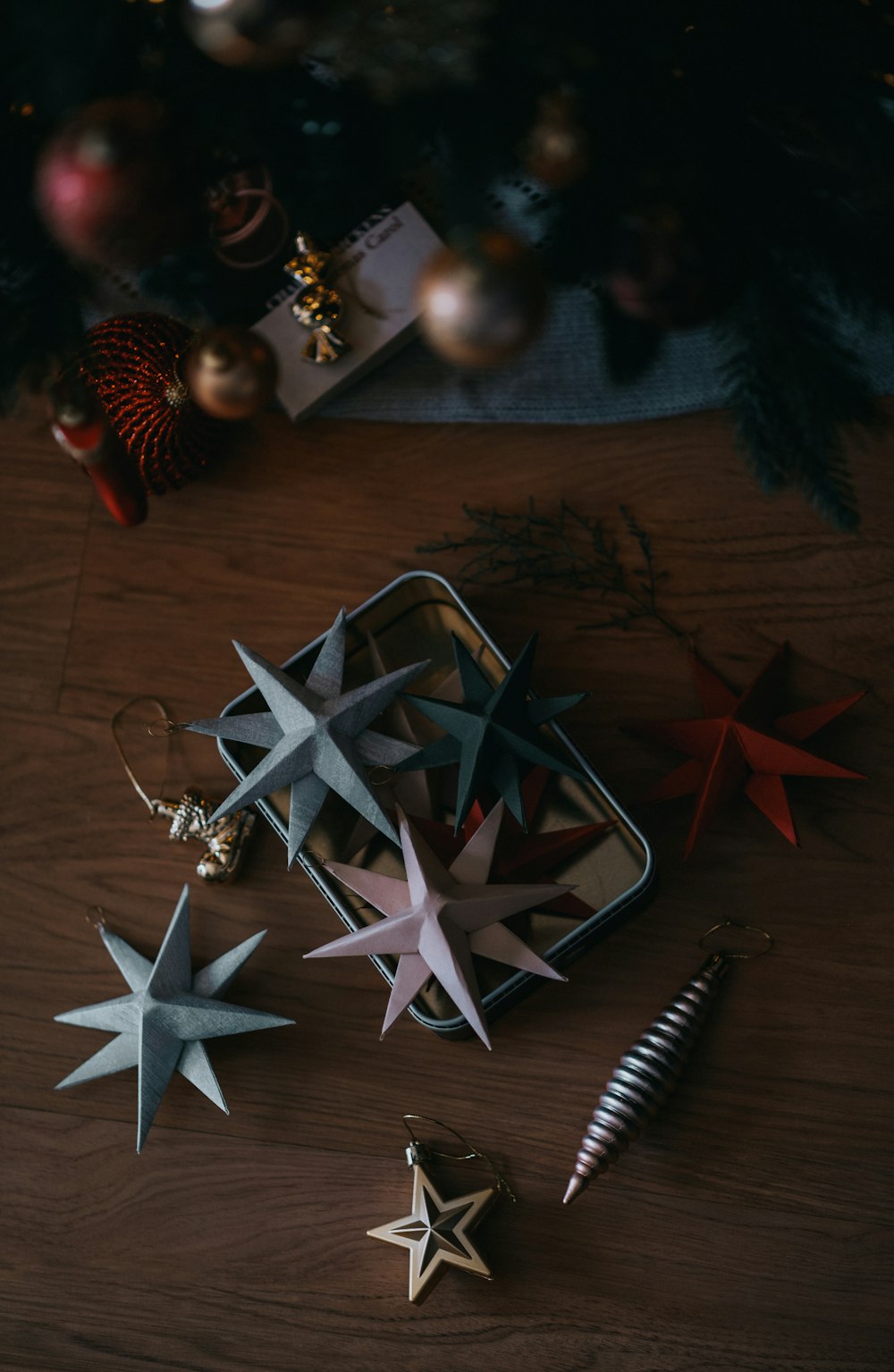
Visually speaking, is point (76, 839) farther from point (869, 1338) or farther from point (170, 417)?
point (869, 1338)

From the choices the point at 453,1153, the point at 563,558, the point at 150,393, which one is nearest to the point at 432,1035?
the point at 453,1153

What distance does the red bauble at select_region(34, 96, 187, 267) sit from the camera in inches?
11.8

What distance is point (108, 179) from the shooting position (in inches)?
11.8

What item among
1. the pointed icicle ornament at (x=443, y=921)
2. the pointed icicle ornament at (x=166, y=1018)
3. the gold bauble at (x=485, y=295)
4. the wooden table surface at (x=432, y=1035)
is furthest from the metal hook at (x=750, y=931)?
the gold bauble at (x=485, y=295)

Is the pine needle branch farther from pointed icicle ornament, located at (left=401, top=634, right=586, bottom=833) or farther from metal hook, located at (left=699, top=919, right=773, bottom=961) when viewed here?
metal hook, located at (left=699, top=919, right=773, bottom=961)

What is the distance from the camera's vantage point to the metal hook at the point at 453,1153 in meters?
0.56

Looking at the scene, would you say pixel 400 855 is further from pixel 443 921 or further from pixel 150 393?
pixel 150 393

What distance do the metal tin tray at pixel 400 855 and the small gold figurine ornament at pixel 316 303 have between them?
0.15m

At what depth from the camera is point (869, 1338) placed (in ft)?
1.78

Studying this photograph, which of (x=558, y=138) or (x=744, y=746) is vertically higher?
(x=558, y=138)

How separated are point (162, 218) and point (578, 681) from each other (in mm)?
352

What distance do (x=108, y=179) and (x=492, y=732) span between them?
29 cm

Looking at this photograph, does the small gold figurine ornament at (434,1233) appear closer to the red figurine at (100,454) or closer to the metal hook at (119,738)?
the metal hook at (119,738)

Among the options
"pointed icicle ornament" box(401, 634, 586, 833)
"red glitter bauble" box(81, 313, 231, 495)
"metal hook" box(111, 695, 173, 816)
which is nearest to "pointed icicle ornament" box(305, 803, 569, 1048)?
"pointed icicle ornament" box(401, 634, 586, 833)
